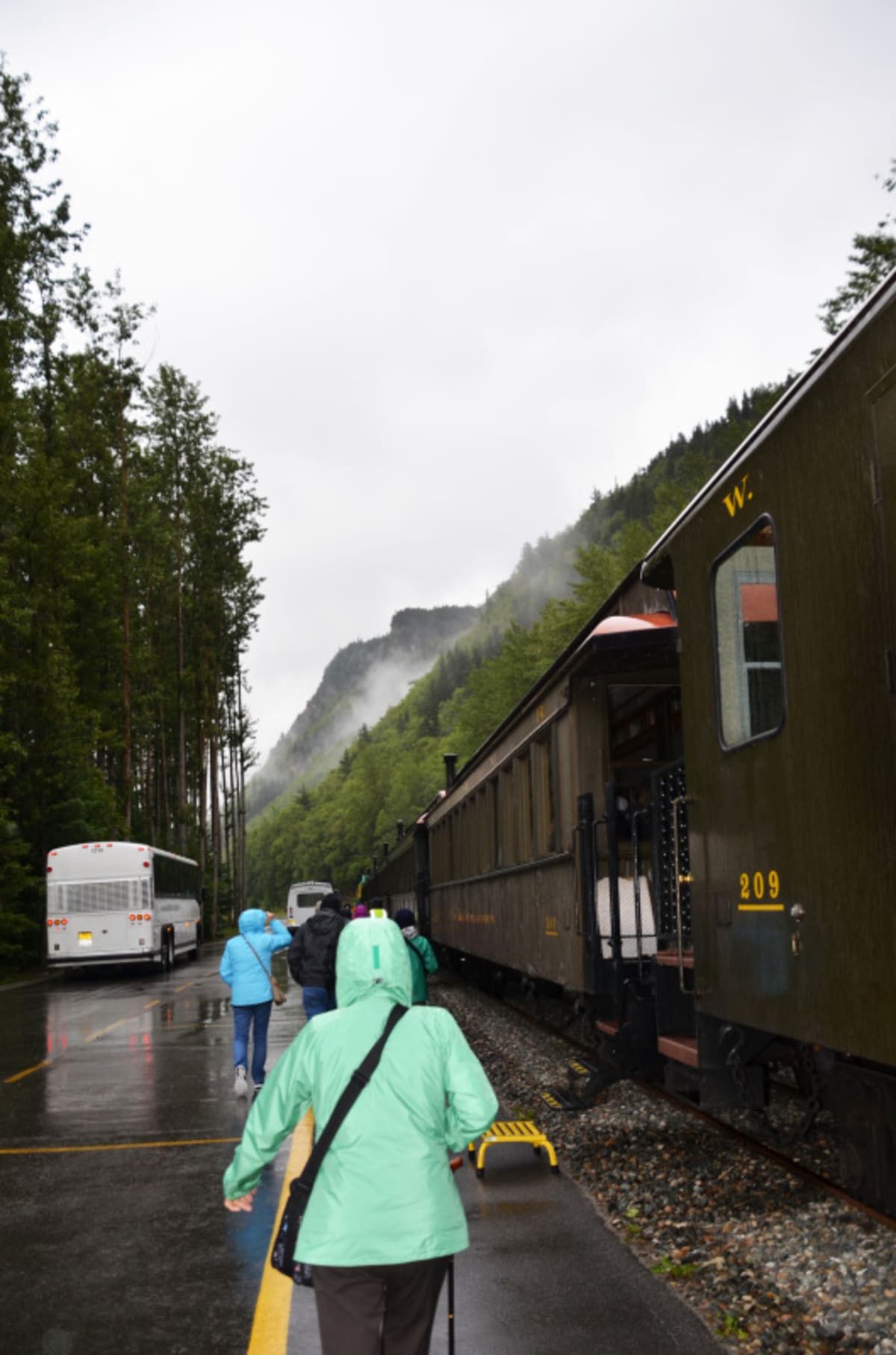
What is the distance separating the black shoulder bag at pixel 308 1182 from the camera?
3.09m

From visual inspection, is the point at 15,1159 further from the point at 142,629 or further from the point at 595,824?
the point at 142,629

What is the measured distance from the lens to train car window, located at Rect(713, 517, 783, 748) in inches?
201

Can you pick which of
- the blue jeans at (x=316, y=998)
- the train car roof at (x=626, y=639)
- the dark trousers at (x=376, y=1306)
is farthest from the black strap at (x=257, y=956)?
the dark trousers at (x=376, y=1306)

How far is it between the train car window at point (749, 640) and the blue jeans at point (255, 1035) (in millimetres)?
5638

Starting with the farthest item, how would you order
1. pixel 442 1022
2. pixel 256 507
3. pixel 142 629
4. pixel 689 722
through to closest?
pixel 256 507 → pixel 142 629 → pixel 689 722 → pixel 442 1022

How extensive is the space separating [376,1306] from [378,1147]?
352 millimetres

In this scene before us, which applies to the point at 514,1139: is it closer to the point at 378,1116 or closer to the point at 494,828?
the point at 378,1116

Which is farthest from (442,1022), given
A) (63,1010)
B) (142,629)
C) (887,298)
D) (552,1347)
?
(142,629)

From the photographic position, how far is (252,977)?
9961 millimetres

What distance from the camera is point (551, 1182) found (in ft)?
23.1

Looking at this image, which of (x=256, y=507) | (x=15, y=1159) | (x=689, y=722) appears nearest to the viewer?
(x=689, y=722)

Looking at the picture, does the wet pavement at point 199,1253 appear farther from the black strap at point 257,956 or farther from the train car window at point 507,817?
the train car window at point 507,817

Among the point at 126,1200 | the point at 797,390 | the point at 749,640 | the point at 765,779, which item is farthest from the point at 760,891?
the point at 126,1200

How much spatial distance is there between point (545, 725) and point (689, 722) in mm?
4339
